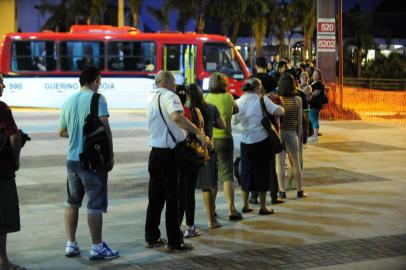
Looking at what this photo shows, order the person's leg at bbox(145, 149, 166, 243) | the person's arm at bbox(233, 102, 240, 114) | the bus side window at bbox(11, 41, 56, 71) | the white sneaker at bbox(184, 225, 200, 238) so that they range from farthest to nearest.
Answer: the bus side window at bbox(11, 41, 56, 71) < the person's arm at bbox(233, 102, 240, 114) < the white sneaker at bbox(184, 225, 200, 238) < the person's leg at bbox(145, 149, 166, 243)

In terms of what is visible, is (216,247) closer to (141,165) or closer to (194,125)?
(194,125)

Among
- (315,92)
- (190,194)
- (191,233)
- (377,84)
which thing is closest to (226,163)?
(190,194)

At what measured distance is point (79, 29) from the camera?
2578cm

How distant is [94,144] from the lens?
6.97 meters

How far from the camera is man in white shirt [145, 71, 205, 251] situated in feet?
24.1

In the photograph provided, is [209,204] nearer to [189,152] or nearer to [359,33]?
[189,152]

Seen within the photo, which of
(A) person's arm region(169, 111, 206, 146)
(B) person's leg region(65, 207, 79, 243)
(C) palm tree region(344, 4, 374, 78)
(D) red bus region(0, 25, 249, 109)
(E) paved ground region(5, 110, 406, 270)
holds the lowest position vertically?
(E) paved ground region(5, 110, 406, 270)

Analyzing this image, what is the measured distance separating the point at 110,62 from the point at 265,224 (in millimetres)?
17142

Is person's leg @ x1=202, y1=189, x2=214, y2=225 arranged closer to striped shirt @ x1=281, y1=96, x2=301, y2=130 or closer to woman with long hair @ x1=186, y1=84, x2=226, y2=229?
woman with long hair @ x1=186, y1=84, x2=226, y2=229

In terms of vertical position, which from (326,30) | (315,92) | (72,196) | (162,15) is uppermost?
(162,15)

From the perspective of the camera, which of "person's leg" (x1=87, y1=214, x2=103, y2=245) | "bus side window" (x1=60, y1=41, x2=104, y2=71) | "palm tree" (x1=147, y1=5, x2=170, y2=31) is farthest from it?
"palm tree" (x1=147, y1=5, x2=170, y2=31)

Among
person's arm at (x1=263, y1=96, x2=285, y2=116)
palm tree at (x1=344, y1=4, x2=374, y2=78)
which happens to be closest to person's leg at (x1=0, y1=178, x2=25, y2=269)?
person's arm at (x1=263, y1=96, x2=285, y2=116)

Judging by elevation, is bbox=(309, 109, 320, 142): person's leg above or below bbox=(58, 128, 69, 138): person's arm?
below

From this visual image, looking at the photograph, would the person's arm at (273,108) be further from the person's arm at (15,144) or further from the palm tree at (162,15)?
the palm tree at (162,15)
